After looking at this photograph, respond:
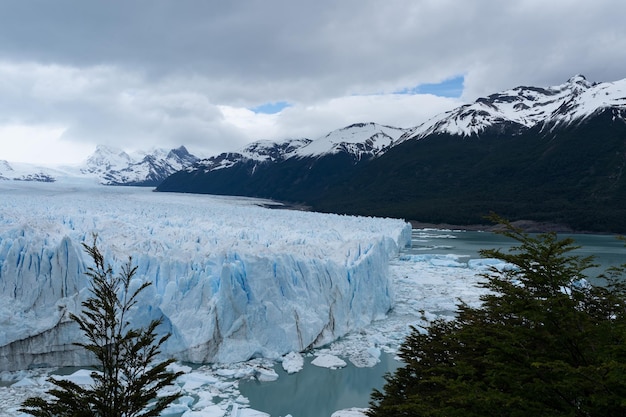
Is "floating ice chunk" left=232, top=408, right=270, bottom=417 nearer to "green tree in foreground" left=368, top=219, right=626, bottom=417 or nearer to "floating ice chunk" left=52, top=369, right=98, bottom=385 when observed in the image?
"floating ice chunk" left=52, top=369, right=98, bottom=385

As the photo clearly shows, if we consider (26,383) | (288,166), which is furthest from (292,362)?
(288,166)

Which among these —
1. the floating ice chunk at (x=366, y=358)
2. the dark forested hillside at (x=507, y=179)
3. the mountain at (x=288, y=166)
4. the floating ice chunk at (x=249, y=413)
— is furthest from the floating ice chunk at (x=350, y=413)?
the mountain at (x=288, y=166)

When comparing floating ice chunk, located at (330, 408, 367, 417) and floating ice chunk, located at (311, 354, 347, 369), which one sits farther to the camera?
floating ice chunk, located at (311, 354, 347, 369)

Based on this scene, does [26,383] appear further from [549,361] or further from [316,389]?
[549,361]

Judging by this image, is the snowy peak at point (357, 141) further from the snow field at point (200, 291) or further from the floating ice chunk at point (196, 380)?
the floating ice chunk at point (196, 380)

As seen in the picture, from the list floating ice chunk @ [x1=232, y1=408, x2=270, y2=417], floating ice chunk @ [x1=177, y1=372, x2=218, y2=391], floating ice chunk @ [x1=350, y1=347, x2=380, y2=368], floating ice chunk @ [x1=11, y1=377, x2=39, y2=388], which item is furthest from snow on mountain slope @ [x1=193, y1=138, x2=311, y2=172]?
floating ice chunk @ [x1=232, y1=408, x2=270, y2=417]

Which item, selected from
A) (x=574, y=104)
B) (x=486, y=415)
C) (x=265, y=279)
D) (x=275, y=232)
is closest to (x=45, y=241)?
(x=265, y=279)

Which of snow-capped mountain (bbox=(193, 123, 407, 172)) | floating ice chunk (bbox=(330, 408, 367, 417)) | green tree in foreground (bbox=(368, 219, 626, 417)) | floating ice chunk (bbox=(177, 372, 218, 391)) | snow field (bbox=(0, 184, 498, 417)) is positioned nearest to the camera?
green tree in foreground (bbox=(368, 219, 626, 417))
